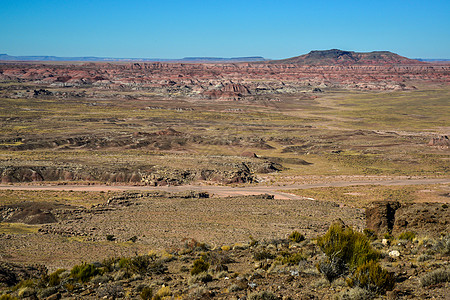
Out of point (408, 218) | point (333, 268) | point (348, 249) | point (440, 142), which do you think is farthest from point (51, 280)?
point (440, 142)

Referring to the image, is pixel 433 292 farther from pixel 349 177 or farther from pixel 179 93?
pixel 179 93

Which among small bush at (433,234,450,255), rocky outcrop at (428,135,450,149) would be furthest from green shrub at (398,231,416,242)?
rocky outcrop at (428,135,450,149)

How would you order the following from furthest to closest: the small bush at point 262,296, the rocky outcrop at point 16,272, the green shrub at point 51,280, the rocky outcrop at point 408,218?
the rocky outcrop at point 408,218
the rocky outcrop at point 16,272
the green shrub at point 51,280
the small bush at point 262,296

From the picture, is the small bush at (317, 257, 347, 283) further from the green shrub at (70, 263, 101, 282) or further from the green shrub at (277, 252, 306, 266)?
the green shrub at (70, 263, 101, 282)

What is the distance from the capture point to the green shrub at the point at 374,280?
41.6 ft

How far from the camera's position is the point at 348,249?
1509 cm

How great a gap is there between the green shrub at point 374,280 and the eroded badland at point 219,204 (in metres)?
0.06

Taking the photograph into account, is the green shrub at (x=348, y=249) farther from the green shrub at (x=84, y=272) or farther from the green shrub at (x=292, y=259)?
the green shrub at (x=84, y=272)

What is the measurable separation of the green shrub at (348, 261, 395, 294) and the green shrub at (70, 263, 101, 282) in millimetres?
11308

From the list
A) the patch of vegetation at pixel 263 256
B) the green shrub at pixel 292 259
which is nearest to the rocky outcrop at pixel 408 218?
the green shrub at pixel 292 259

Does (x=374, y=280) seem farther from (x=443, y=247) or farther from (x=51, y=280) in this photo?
(x=51, y=280)

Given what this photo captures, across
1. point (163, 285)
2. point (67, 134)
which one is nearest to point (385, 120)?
point (67, 134)

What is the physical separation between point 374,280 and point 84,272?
480 inches

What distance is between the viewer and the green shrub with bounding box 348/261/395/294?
1267cm
